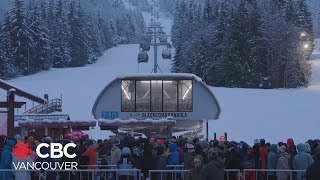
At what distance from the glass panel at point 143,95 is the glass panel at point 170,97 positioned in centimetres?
87

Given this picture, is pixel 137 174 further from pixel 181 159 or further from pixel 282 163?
pixel 282 163

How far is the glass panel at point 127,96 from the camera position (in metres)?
33.2

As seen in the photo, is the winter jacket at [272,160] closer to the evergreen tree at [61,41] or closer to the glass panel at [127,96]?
the glass panel at [127,96]

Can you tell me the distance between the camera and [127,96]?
33219mm

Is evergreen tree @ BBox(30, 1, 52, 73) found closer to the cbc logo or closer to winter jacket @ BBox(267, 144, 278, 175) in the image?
the cbc logo

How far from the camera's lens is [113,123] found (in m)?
26.9

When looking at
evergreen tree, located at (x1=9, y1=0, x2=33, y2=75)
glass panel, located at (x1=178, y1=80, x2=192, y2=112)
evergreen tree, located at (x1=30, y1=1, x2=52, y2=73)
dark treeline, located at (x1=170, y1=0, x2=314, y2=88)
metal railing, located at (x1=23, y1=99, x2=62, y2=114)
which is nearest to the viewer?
glass panel, located at (x1=178, y1=80, x2=192, y2=112)

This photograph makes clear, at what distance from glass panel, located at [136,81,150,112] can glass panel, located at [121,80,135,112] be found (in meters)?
0.26

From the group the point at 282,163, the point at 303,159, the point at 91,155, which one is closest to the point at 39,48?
the point at 91,155

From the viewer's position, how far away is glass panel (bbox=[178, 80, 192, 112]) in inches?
1304

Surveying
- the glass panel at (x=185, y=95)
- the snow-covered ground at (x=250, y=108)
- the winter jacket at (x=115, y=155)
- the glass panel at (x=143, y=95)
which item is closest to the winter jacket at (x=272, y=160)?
the winter jacket at (x=115, y=155)

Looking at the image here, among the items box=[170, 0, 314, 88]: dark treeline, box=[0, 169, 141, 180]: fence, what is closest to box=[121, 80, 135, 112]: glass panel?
box=[0, 169, 141, 180]: fence

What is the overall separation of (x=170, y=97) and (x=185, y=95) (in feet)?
2.70

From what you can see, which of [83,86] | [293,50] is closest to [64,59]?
[83,86]
